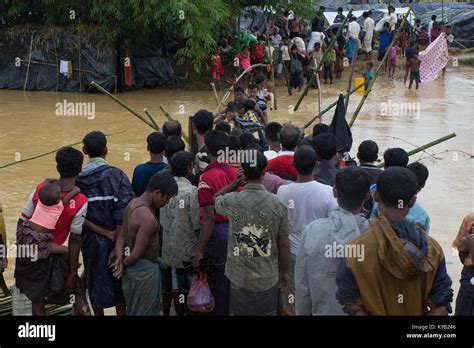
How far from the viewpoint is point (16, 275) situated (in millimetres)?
4758

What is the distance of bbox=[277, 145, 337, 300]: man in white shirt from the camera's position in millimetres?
4645

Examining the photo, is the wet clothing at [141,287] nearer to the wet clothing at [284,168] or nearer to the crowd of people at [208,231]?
the crowd of people at [208,231]

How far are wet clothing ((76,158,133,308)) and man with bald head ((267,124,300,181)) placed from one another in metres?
1.12

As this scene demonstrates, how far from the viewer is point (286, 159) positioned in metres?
5.48

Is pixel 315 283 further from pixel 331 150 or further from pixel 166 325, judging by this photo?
pixel 331 150

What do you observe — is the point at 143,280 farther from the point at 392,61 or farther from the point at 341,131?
the point at 392,61

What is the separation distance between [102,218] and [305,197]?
129 cm

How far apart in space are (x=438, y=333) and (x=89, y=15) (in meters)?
15.7

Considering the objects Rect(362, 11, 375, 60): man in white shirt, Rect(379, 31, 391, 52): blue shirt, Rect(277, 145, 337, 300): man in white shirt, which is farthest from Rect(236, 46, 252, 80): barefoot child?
Rect(277, 145, 337, 300): man in white shirt

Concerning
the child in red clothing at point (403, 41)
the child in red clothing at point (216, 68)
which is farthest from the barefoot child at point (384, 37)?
the child in red clothing at point (216, 68)

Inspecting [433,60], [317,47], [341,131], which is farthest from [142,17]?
[341,131]

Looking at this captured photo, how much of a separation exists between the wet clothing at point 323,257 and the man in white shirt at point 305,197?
659 millimetres

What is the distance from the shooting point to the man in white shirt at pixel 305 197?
4.64 m

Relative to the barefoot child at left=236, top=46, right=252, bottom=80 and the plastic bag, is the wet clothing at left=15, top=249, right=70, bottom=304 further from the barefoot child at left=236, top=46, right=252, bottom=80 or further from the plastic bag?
the barefoot child at left=236, top=46, right=252, bottom=80
